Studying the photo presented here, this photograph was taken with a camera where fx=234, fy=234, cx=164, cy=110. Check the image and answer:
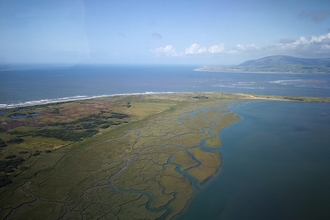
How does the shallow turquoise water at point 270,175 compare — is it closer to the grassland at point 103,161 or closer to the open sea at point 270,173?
the open sea at point 270,173

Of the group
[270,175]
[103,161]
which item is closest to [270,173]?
[270,175]

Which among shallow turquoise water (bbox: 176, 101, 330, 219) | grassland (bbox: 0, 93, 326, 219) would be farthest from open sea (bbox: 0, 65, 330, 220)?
grassland (bbox: 0, 93, 326, 219)

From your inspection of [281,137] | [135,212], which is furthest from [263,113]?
[135,212]

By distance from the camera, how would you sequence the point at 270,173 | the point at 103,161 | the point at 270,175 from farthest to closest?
1. the point at 103,161
2. the point at 270,173
3. the point at 270,175

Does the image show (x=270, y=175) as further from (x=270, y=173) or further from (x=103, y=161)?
(x=103, y=161)

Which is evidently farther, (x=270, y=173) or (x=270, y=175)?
(x=270, y=173)

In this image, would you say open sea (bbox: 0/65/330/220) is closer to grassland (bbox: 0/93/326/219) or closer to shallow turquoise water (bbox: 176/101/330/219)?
shallow turquoise water (bbox: 176/101/330/219)
